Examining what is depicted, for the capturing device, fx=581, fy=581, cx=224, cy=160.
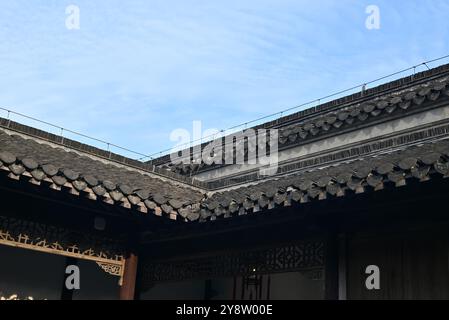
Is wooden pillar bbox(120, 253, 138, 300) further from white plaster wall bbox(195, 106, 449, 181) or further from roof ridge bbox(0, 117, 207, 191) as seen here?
white plaster wall bbox(195, 106, 449, 181)

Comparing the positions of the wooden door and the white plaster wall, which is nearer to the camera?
A: the wooden door

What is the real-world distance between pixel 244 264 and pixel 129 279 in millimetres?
1739

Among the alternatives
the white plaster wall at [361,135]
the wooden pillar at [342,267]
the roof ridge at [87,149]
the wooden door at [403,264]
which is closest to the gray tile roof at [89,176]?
the roof ridge at [87,149]

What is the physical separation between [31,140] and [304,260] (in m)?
4.57

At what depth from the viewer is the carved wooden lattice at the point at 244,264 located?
24.1 ft

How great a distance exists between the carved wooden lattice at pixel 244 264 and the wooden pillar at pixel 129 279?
570 mm

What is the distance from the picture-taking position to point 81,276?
9.55 metres

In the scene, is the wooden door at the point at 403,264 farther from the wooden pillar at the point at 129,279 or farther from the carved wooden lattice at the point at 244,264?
the wooden pillar at the point at 129,279

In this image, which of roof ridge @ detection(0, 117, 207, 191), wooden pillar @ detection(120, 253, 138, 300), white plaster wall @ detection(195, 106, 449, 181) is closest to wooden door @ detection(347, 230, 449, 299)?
wooden pillar @ detection(120, 253, 138, 300)

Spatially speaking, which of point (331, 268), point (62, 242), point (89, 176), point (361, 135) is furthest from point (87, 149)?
point (361, 135)

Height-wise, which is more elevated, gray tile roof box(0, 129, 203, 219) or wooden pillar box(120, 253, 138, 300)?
gray tile roof box(0, 129, 203, 219)

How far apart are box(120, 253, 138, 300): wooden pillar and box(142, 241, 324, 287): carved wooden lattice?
570mm

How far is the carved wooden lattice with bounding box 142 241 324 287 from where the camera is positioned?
24.1ft

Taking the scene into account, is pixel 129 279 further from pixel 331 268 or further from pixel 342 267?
pixel 342 267
